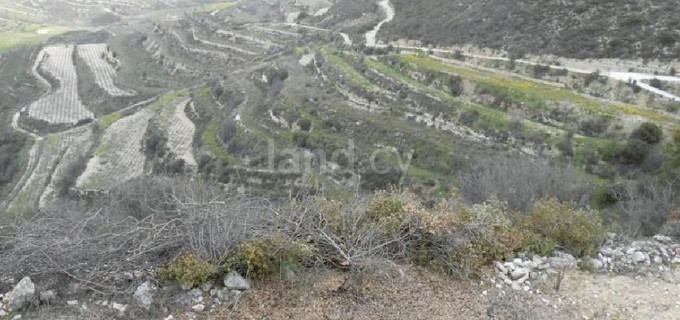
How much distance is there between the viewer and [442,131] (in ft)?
101

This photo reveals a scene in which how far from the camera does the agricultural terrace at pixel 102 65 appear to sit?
223 feet

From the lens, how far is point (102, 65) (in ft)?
262

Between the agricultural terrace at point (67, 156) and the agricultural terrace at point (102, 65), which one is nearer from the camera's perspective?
the agricultural terrace at point (67, 156)

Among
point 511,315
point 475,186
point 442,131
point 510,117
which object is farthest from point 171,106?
point 511,315

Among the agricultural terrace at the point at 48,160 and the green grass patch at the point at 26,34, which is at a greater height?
the green grass patch at the point at 26,34

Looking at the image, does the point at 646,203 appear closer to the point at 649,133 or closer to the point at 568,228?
the point at 568,228

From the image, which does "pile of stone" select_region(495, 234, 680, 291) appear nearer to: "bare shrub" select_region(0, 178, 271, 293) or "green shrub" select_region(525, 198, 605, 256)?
"green shrub" select_region(525, 198, 605, 256)

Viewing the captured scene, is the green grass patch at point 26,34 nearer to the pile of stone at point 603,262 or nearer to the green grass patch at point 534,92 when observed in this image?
the green grass patch at point 534,92

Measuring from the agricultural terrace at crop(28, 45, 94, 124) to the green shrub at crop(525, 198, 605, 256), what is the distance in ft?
189

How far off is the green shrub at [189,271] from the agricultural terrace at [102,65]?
62.2 m

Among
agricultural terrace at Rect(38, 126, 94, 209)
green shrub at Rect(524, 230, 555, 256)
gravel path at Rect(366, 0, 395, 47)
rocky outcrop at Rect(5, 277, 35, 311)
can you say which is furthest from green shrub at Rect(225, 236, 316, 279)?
gravel path at Rect(366, 0, 395, 47)

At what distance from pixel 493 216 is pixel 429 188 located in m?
17.7

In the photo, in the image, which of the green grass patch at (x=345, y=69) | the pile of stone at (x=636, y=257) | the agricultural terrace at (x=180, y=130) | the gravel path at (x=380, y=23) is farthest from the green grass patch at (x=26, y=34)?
the pile of stone at (x=636, y=257)

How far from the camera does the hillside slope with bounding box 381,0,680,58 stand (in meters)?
34.8
